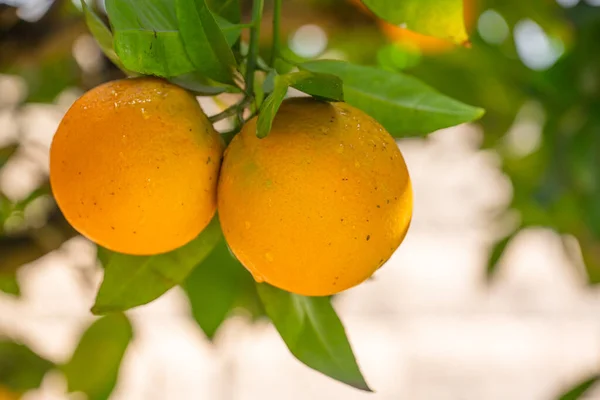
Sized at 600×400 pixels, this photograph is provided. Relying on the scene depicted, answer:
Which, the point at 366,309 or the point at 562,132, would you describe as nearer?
the point at 562,132

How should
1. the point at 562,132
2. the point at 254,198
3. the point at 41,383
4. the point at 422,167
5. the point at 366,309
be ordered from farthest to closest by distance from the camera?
the point at 366,309, the point at 422,167, the point at 41,383, the point at 562,132, the point at 254,198

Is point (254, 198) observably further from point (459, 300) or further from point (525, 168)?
point (459, 300)

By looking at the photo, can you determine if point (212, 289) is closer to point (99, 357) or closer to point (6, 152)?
point (99, 357)

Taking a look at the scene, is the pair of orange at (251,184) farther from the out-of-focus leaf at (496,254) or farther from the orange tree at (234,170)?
the out-of-focus leaf at (496,254)

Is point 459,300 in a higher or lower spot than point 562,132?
→ lower

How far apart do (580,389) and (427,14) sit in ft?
2.08

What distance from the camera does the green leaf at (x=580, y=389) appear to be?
35.4 inches

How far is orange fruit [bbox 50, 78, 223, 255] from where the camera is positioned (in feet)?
1.27

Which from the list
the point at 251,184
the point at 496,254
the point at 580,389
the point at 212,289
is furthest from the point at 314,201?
the point at 496,254

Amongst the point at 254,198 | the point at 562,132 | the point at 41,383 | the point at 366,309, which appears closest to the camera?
the point at 254,198

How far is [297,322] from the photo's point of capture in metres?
0.46

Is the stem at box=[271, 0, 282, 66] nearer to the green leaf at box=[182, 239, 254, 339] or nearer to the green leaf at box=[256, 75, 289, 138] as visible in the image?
the green leaf at box=[256, 75, 289, 138]

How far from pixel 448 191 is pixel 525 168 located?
1.60m

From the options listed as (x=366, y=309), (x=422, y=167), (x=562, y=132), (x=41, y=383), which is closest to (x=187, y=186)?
(x=562, y=132)
